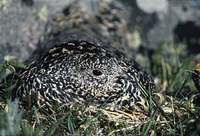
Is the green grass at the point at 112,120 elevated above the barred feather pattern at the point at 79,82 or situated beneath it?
situated beneath

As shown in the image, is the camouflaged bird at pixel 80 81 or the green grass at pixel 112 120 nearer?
the green grass at pixel 112 120

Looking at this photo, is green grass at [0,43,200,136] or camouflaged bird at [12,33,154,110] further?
camouflaged bird at [12,33,154,110]

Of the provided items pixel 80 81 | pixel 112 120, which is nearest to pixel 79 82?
pixel 80 81

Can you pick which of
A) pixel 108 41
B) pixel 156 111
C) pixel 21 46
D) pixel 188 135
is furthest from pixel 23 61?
pixel 188 135

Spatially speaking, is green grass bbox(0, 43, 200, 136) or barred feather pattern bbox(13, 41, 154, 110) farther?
barred feather pattern bbox(13, 41, 154, 110)

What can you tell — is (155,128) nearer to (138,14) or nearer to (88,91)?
(88,91)

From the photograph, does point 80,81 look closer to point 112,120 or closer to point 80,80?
point 80,80

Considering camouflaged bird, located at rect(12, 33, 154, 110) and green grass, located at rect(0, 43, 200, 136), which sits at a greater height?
camouflaged bird, located at rect(12, 33, 154, 110)

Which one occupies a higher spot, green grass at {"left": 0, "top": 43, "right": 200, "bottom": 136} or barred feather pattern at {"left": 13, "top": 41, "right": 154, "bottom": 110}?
barred feather pattern at {"left": 13, "top": 41, "right": 154, "bottom": 110}
